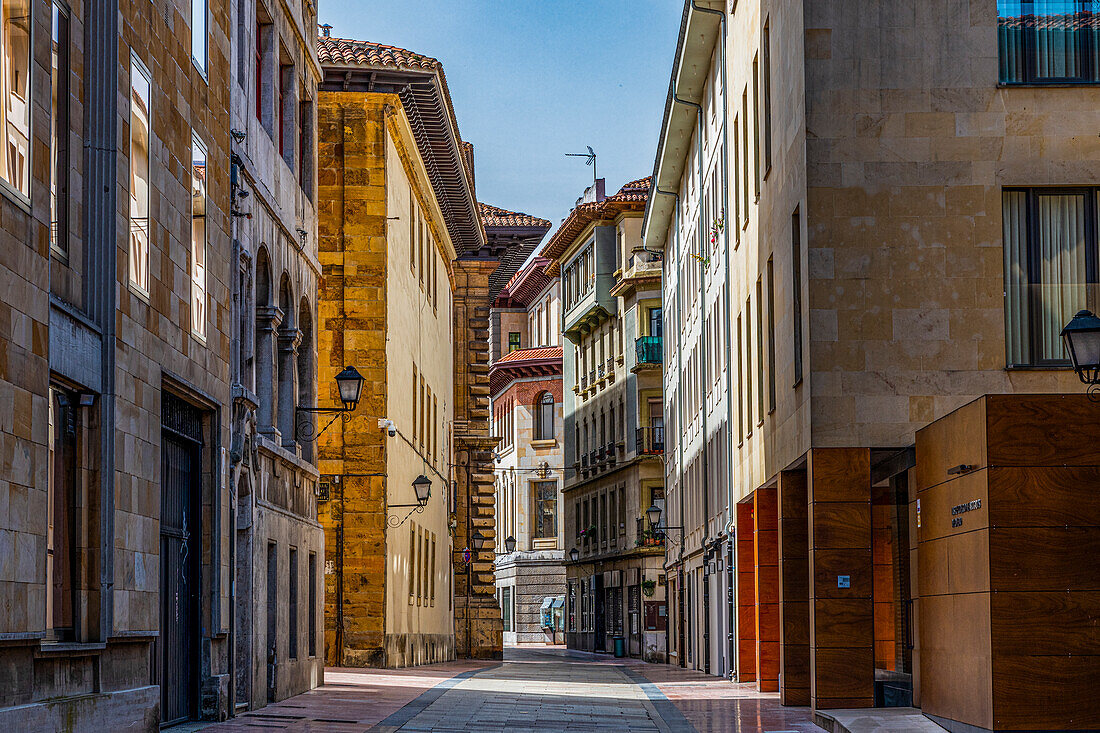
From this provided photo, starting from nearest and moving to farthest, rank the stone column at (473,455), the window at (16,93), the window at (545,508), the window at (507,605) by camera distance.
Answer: the window at (16,93) < the stone column at (473,455) < the window at (545,508) < the window at (507,605)

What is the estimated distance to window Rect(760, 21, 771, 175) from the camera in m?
24.8

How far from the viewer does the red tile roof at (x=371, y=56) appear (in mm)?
35469

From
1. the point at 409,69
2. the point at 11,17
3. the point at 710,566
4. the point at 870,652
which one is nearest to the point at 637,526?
the point at 710,566

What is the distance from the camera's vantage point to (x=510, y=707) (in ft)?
74.9

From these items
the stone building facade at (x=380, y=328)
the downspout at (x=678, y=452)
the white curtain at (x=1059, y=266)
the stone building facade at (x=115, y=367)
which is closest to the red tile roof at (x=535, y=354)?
the downspout at (x=678, y=452)

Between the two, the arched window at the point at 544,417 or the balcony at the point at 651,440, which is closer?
the balcony at the point at 651,440

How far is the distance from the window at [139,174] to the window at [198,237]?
2.07 metres

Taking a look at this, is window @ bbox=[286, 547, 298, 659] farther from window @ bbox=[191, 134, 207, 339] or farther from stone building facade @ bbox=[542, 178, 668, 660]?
stone building facade @ bbox=[542, 178, 668, 660]

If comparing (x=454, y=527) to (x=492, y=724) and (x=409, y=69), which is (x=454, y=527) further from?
(x=492, y=724)

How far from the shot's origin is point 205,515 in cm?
1873

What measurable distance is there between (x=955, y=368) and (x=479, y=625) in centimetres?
3698

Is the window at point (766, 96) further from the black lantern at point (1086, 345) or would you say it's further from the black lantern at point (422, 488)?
the black lantern at point (422, 488)

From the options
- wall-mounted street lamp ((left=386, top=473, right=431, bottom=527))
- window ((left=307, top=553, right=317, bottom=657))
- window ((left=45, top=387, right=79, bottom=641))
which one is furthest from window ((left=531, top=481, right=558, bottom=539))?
window ((left=45, top=387, right=79, bottom=641))

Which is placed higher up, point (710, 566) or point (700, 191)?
point (700, 191)
